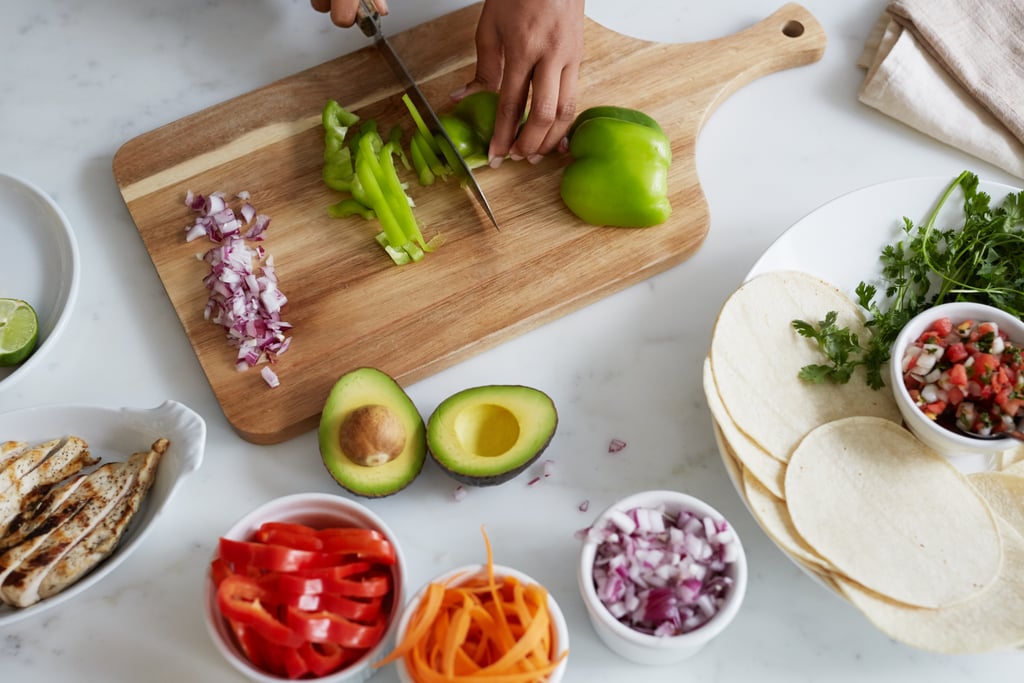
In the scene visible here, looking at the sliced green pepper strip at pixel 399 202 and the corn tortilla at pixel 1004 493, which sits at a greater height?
the sliced green pepper strip at pixel 399 202

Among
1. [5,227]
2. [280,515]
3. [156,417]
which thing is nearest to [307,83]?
[5,227]

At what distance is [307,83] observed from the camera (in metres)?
2.24

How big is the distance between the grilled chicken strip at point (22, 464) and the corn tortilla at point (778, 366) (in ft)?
4.09

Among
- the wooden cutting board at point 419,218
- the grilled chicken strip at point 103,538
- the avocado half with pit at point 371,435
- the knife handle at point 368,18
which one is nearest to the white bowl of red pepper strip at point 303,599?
the avocado half with pit at point 371,435

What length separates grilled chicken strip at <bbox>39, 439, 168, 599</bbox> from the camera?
5.24 ft

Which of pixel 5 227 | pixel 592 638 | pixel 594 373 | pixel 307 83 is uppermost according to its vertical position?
pixel 307 83

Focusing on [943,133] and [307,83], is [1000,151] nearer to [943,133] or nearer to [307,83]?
[943,133]

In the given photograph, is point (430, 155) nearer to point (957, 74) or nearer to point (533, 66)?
point (533, 66)

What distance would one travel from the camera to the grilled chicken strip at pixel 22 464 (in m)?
1.68

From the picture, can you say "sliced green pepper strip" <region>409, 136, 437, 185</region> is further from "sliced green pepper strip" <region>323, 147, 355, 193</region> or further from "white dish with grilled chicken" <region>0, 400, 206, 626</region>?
"white dish with grilled chicken" <region>0, 400, 206, 626</region>

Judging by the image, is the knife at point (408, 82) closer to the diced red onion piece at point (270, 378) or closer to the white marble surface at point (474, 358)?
the white marble surface at point (474, 358)

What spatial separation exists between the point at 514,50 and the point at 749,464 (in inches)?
39.6

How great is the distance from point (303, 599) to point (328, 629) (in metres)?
0.06

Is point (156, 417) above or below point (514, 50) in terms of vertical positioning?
below
